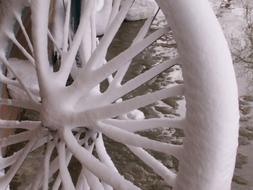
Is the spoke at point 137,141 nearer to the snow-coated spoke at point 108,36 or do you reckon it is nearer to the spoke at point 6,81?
the snow-coated spoke at point 108,36

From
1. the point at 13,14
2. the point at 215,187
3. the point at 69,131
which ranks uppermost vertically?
the point at 13,14

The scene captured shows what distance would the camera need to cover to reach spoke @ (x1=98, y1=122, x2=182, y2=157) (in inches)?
26.8

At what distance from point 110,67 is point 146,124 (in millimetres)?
110

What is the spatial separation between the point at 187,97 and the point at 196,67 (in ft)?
0.14

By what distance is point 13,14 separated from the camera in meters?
0.99

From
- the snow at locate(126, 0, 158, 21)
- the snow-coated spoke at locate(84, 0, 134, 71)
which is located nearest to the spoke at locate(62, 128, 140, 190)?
the snow-coated spoke at locate(84, 0, 134, 71)

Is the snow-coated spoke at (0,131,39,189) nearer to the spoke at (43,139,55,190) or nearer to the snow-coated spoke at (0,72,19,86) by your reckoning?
the spoke at (43,139,55,190)

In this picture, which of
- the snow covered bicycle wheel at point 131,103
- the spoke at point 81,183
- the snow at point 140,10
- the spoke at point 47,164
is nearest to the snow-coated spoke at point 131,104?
the snow covered bicycle wheel at point 131,103

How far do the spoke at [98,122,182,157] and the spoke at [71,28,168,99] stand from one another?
0.25ft

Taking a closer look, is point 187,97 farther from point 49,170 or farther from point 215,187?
point 49,170

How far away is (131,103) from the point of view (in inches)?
28.4

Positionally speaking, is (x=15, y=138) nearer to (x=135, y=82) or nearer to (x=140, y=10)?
(x=135, y=82)

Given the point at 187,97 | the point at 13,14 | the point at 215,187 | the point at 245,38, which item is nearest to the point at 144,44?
the point at 187,97

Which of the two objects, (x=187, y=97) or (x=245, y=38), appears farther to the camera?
(x=245, y=38)
